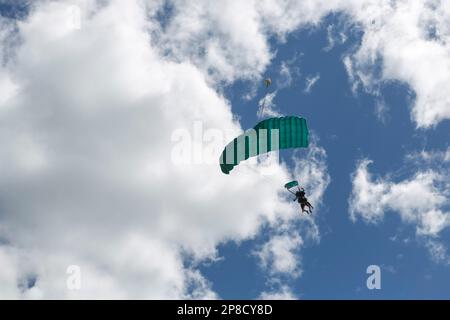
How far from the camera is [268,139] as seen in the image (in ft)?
153

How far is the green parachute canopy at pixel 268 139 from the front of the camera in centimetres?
4656

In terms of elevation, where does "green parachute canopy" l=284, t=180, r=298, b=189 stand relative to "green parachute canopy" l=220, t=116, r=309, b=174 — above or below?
below

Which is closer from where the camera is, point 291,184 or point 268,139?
point 268,139

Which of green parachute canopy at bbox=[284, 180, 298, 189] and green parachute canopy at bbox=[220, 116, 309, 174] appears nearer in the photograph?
green parachute canopy at bbox=[220, 116, 309, 174]

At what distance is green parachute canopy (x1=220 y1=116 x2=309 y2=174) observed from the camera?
46.6m

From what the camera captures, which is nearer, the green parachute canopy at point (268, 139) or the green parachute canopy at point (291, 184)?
the green parachute canopy at point (268, 139)

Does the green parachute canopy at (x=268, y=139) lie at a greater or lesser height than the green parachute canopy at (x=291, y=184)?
greater

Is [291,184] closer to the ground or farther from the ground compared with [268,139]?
closer to the ground
